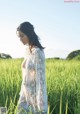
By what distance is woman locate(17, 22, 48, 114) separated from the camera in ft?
11.7

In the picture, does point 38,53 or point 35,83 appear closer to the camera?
point 38,53

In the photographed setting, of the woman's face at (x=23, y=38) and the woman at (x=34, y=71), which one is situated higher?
the woman's face at (x=23, y=38)

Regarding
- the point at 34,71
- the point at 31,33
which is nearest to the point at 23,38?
the point at 31,33

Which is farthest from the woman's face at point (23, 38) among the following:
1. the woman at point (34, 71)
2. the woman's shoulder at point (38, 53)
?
the woman's shoulder at point (38, 53)

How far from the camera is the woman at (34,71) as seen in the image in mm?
3580

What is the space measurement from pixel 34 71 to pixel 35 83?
11 centimetres

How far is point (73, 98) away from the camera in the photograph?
5.29 m

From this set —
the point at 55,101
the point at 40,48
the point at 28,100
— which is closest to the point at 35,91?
the point at 28,100

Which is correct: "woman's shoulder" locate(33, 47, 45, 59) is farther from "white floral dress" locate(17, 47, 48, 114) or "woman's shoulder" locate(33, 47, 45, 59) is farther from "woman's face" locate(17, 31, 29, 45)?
"woman's face" locate(17, 31, 29, 45)

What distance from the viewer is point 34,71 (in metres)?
3.68

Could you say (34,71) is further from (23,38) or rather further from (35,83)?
(23,38)

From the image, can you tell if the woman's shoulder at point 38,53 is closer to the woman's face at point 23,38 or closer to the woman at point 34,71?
the woman at point 34,71

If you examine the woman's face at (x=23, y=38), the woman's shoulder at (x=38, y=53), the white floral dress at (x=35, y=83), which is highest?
the woman's face at (x=23, y=38)

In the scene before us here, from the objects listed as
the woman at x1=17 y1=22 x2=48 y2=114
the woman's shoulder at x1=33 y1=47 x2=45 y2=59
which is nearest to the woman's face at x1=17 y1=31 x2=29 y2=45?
the woman at x1=17 y1=22 x2=48 y2=114
